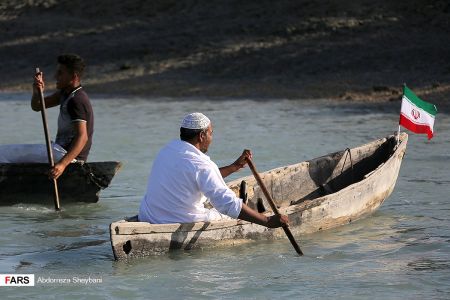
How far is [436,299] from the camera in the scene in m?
8.23

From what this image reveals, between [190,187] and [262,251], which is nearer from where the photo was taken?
[190,187]

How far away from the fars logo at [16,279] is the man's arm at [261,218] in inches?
64.9

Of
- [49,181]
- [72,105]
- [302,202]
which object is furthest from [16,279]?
[49,181]

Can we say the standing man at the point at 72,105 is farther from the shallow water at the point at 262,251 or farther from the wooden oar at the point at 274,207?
the wooden oar at the point at 274,207

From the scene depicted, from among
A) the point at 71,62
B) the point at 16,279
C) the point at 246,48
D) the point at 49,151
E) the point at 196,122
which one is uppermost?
the point at 71,62

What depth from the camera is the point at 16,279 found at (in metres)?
8.72

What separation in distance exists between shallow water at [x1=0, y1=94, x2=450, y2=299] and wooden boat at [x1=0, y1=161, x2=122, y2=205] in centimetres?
13

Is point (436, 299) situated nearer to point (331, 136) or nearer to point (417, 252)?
point (417, 252)

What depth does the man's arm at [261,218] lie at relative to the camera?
28.9 feet

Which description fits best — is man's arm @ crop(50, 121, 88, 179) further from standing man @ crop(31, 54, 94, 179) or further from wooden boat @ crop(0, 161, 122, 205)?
wooden boat @ crop(0, 161, 122, 205)

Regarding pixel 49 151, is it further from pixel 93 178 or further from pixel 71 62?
pixel 71 62

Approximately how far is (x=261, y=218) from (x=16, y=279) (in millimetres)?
1909

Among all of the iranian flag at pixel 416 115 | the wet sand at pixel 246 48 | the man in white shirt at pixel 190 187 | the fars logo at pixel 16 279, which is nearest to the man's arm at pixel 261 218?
the man in white shirt at pixel 190 187

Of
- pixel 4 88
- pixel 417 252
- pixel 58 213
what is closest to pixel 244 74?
pixel 4 88
